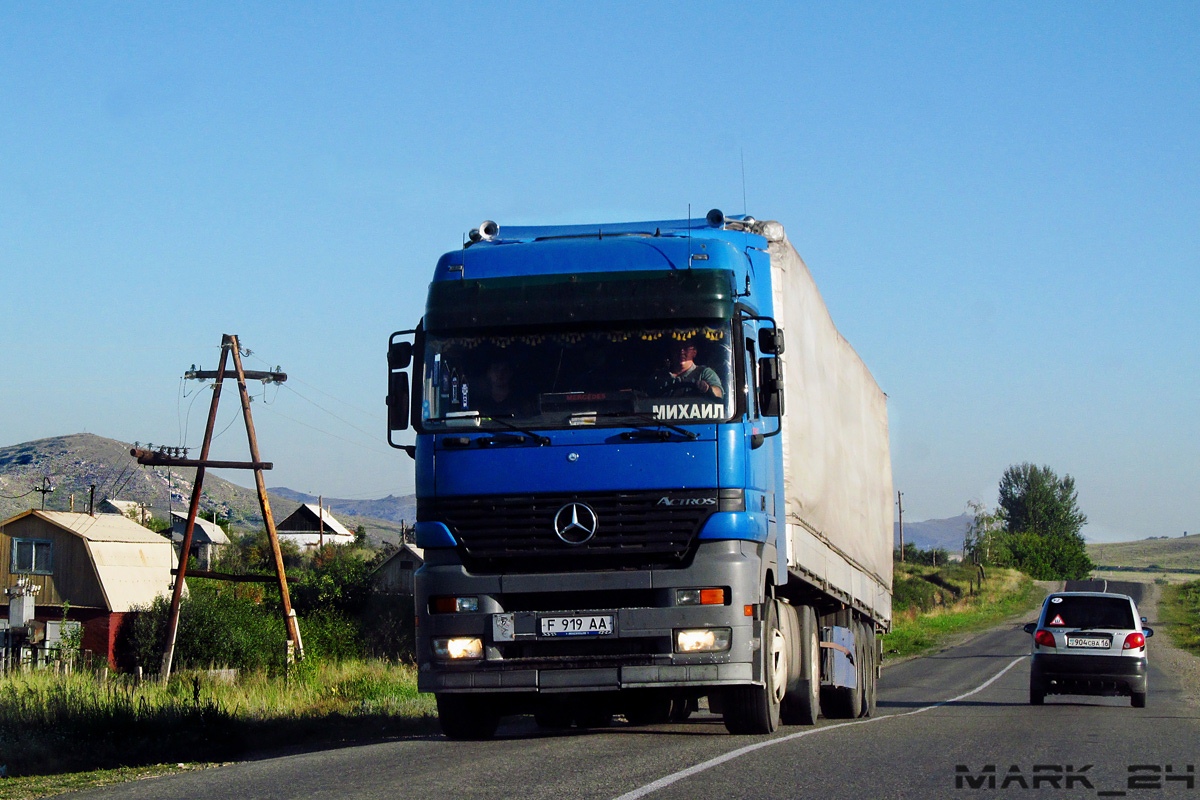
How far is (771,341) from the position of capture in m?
10.3

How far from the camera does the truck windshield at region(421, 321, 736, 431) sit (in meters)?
9.99

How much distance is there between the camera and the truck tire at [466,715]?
11.4 metres

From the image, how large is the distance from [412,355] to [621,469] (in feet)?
6.48

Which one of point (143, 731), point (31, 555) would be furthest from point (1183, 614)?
point (143, 731)

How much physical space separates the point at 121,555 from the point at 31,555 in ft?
12.7

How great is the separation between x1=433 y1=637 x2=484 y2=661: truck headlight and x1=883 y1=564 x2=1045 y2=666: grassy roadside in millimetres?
40265

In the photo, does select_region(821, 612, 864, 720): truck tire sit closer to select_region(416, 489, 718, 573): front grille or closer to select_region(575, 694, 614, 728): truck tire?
select_region(575, 694, 614, 728): truck tire

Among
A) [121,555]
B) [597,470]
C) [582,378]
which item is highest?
[582,378]

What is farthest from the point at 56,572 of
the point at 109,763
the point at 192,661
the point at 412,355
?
the point at 412,355

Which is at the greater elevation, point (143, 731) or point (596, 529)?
point (596, 529)

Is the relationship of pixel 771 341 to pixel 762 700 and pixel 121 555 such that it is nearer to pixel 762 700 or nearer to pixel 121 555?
pixel 762 700

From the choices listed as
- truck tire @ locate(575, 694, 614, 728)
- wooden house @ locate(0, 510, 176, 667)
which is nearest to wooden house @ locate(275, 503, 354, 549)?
wooden house @ locate(0, 510, 176, 667)

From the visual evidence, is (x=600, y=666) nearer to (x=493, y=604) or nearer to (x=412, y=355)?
(x=493, y=604)

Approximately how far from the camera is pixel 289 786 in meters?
8.38
